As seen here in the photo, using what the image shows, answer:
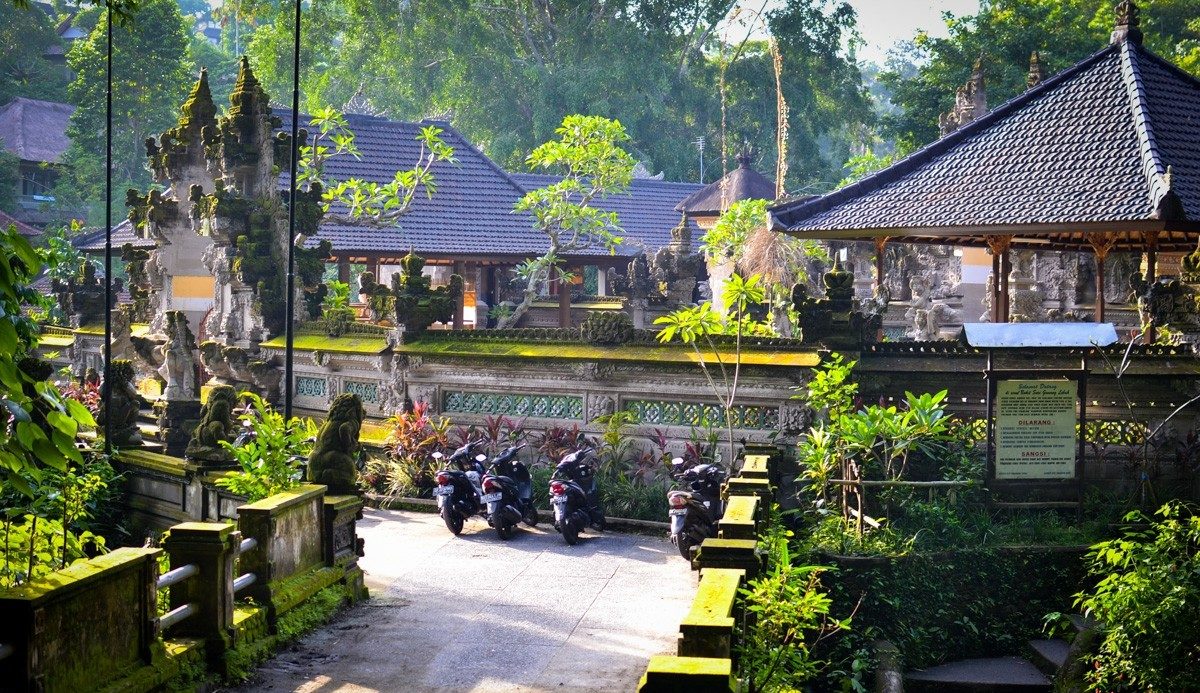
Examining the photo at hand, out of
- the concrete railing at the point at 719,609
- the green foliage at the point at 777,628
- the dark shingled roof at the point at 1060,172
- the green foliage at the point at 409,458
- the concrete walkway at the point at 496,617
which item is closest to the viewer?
the concrete railing at the point at 719,609

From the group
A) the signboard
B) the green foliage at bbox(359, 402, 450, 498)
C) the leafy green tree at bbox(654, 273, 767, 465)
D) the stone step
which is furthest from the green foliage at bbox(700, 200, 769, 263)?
the stone step

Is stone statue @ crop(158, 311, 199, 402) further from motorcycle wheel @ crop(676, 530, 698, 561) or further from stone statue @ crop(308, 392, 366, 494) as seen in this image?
motorcycle wheel @ crop(676, 530, 698, 561)

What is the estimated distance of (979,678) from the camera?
1198cm

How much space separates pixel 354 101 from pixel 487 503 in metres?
45.1

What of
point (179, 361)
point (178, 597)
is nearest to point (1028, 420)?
point (178, 597)

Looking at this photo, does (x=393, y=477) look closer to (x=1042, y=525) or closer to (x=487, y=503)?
(x=487, y=503)

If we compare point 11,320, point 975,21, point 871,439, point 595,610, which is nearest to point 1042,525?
point 871,439

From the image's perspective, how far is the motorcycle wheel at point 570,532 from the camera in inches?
549

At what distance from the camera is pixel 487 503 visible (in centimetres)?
1428

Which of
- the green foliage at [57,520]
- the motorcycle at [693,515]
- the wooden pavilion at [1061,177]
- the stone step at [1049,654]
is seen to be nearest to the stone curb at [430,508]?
the motorcycle at [693,515]

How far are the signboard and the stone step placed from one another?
74.5 inches

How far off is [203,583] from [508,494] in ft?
18.6

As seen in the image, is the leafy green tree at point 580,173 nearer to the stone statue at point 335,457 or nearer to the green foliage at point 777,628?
the stone statue at point 335,457

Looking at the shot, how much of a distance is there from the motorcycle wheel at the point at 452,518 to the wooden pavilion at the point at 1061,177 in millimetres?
6194
